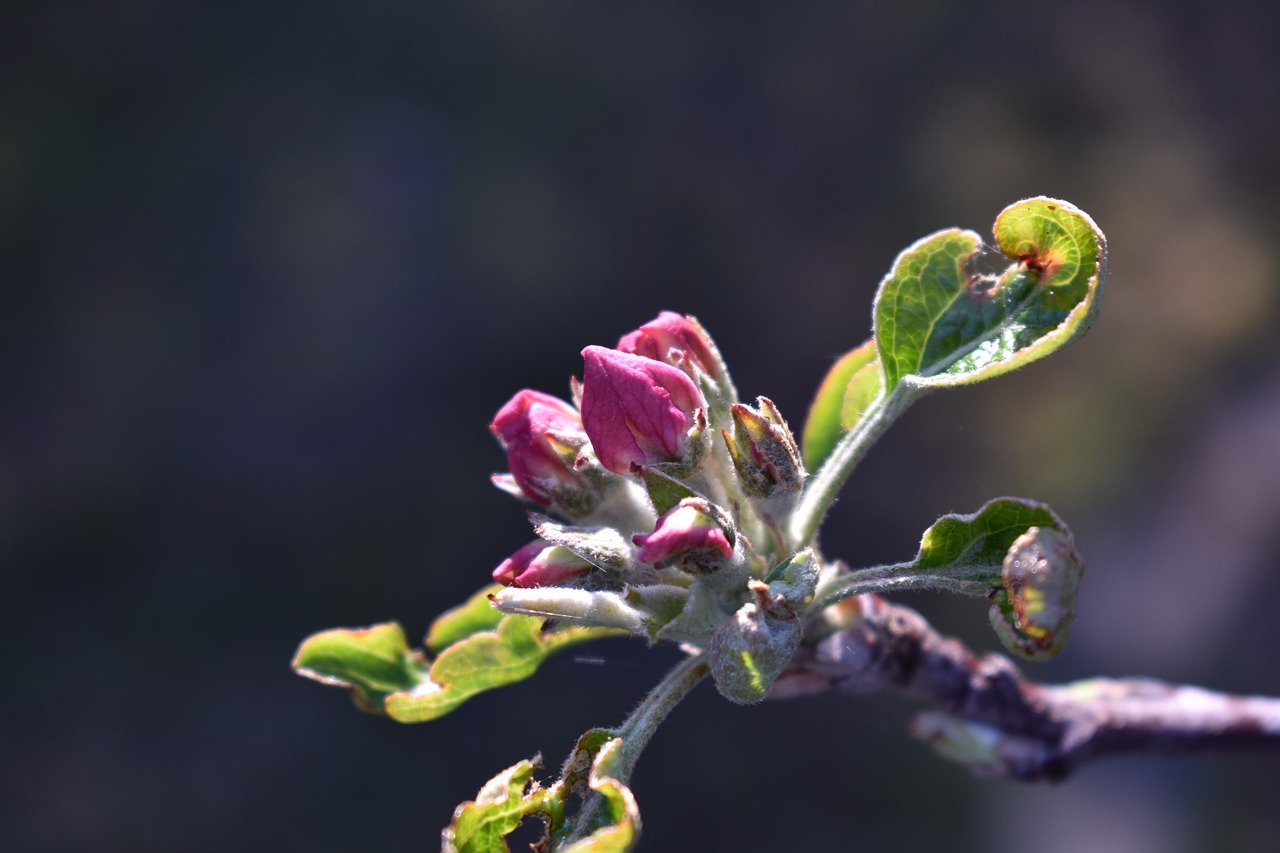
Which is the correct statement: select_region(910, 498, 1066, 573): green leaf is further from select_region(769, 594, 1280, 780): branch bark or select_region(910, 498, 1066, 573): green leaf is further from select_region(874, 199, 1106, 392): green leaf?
select_region(769, 594, 1280, 780): branch bark

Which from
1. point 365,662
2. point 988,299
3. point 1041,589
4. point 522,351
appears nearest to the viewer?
point 1041,589

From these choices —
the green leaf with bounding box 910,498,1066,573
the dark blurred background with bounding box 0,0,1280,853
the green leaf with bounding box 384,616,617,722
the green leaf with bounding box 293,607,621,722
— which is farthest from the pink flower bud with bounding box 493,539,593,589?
the dark blurred background with bounding box 0,0,1280,853

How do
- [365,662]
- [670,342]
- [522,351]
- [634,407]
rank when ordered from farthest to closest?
[522,351], [365,662], [670,342], [634,407]

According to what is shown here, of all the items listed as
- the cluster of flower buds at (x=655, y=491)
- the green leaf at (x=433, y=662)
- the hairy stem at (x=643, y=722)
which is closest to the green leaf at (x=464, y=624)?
the green leaf at (x=433, y=662)

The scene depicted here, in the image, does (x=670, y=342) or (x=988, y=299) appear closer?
(x=670, y=342)

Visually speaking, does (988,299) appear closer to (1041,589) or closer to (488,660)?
(1041,589)

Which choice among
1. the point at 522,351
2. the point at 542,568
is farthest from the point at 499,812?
the point at 522,351

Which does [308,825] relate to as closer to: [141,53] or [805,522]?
[805,522]

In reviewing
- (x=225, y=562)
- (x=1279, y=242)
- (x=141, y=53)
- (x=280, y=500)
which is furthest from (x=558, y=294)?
Answer: (x=1279, y=242)
